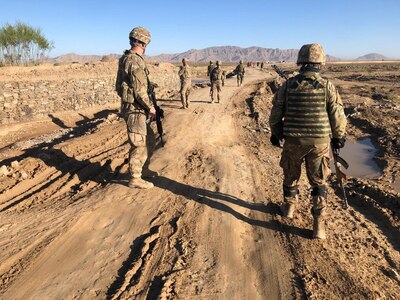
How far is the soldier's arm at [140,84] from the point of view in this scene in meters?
4.48

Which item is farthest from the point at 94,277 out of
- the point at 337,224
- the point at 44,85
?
the point at 44,85

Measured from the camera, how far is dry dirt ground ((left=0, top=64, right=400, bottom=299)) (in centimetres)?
291

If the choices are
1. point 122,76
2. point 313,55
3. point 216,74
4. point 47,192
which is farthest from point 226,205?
point 216,74

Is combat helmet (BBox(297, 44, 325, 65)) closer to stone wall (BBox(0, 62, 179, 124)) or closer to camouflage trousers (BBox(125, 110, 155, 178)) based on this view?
camouflage trousers (BBox(125, 110, 155, 178))

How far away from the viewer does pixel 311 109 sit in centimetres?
340

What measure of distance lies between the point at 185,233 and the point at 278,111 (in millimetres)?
1780

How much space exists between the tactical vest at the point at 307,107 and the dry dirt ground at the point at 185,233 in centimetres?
121

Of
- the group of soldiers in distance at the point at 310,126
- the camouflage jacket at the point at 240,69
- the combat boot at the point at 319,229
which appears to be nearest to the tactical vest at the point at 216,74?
the camouflage jacket at the point at 240,69

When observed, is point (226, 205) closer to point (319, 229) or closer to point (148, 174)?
point (319, 229)

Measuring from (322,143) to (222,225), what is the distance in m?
1.50

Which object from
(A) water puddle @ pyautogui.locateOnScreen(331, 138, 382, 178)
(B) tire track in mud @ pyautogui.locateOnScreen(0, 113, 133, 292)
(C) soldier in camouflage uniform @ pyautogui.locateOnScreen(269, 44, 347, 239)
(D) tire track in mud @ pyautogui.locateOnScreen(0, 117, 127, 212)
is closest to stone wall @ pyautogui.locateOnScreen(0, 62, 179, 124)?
(B) tire track in mud @ pyautogui.locateOnScreen(0, 113, 133, 292)

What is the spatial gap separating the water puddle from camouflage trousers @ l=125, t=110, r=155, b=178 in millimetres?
5267

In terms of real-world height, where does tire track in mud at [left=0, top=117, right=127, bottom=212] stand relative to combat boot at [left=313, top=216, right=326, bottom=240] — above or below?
below

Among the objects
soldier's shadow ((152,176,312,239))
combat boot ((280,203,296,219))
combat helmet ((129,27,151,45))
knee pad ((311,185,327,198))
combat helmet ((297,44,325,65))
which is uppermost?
combat helmet ((129,27,151,45))
